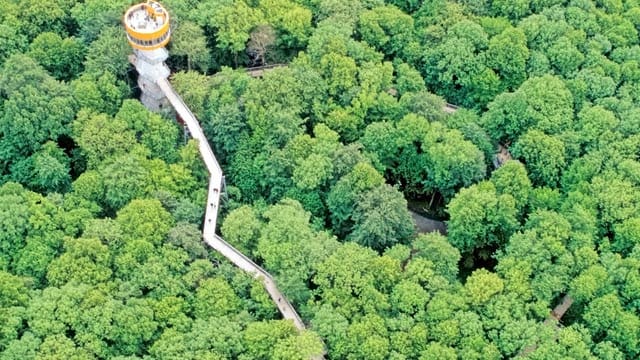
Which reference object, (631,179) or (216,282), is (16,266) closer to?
(216,282)

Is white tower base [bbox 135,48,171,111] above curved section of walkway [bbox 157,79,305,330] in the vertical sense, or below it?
above

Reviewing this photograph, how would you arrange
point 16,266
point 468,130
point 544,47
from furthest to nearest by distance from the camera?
point 544,47 < point 468,130 < point 16,266

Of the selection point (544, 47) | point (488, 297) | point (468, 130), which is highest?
point (544, 47)

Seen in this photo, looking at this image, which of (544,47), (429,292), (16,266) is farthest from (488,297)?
(16,266)

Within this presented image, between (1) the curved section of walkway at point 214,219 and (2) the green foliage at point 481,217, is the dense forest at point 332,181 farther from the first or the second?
(1) the curved section of walkway at point 214,219

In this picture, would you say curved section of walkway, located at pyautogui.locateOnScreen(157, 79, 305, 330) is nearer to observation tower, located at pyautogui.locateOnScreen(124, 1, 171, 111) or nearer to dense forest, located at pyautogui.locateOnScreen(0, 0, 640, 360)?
dense forest, located at pyautogui.locateOnScreen(0, 0, 640, 360)

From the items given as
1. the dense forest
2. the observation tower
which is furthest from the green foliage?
the observation tower
